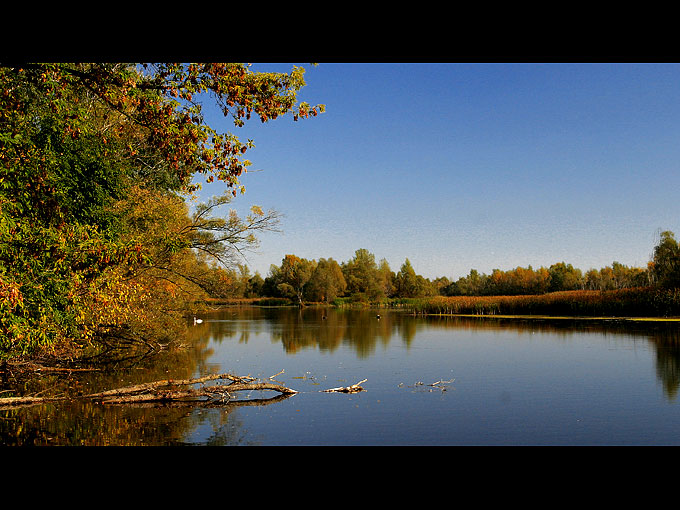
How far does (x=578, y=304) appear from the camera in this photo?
35219 mm

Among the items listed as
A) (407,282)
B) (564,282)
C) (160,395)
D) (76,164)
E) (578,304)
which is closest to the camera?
(76,164)

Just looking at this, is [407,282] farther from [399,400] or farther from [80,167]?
[80,167]

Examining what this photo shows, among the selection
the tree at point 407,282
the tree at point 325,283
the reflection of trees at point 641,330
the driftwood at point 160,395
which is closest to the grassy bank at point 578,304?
the reflection of trees at point 641,330

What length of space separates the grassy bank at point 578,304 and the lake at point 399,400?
1130 cm

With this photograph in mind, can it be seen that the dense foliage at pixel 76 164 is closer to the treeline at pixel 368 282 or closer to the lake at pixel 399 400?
the lake at pixel 399 400

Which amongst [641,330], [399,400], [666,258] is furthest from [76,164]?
[666,258]

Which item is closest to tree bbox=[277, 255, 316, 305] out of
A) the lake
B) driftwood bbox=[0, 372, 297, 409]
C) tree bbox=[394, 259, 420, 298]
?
tree bbox=[394, 259, 420, 298]

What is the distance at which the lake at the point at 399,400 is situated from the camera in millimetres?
Result: 8117

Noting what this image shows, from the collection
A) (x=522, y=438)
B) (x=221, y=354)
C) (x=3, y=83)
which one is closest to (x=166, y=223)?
(x=221, y=354)

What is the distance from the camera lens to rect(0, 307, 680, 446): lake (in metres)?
8.12

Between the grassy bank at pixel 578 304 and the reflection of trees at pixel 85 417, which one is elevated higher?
the grassy bank at pixel 578 304

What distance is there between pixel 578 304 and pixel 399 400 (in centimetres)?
2882
